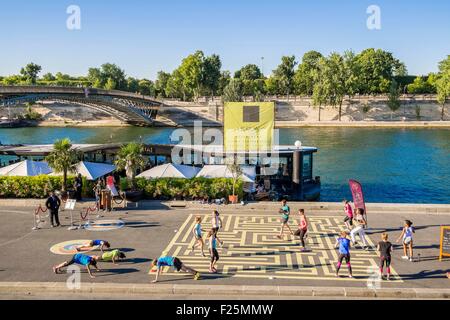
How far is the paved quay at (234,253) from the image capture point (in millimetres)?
13156

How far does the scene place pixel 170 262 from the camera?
13680mm

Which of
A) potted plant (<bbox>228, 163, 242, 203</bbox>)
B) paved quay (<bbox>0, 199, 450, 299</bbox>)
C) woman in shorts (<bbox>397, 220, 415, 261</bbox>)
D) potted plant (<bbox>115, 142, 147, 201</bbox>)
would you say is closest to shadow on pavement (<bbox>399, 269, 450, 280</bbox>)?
paved quay (<bbox>0, 199, 450, 299</bbox>)

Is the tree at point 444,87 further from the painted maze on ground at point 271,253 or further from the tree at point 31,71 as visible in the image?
the tree at point 31,71

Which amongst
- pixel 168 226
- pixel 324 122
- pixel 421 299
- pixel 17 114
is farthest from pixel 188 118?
pixel 421 299

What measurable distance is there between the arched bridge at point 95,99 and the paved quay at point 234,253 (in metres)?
39.3

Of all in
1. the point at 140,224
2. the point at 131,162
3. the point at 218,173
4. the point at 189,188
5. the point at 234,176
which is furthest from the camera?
the point at 218,173

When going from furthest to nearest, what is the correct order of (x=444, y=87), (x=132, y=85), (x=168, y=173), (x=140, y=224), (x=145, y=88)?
(x=145, y=88) → (x=132, y=85) → (x=444, y=87) → (x=168, y=173) → (x=140, y=224)

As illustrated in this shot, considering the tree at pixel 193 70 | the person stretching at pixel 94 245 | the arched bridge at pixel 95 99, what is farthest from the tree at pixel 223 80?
the person stretching at pixel 94 245

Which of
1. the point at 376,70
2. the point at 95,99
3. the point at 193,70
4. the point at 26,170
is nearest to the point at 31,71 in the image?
the point at 193,70

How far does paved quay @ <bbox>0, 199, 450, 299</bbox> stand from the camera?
13.2 meters

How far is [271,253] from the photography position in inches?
648

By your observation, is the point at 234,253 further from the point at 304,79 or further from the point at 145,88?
the point at 145,88

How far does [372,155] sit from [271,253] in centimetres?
4636

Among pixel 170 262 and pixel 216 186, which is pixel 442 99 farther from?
pixel 170 262
